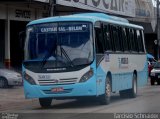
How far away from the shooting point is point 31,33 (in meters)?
18.5

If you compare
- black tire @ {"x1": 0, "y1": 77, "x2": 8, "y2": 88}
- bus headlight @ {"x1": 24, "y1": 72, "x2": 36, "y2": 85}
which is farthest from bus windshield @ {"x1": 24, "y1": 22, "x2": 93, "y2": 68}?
black tire @ {"x1": 0, "y1": 77, "x2": 8, "y2": 88}

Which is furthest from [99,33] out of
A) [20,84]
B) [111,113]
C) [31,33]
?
[20,84]

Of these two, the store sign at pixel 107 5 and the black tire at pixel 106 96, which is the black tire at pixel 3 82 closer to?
the store sign at pixel 107 5

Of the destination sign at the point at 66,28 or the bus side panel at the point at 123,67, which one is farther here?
the bus side panel at the point at 123,67

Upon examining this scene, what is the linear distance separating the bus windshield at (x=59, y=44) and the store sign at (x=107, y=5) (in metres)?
15.3

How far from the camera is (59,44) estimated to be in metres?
18.1

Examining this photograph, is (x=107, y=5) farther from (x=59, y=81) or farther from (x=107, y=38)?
(x=59, y=81)

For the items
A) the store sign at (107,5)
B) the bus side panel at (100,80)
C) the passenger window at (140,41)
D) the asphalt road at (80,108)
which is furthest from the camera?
the store sign at (107,5)

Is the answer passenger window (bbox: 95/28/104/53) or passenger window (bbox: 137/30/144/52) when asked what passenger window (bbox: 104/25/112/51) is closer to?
passenger window (bbox: 95/28/104/53)

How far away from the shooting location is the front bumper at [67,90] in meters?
17.6

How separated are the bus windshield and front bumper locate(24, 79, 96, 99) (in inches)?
26.9

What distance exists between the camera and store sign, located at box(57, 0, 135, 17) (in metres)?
36.0

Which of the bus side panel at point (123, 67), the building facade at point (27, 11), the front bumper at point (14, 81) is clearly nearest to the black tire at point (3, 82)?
the front bumper at point (14, 81)

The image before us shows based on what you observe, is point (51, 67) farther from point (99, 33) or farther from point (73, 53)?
point (99, 33)
